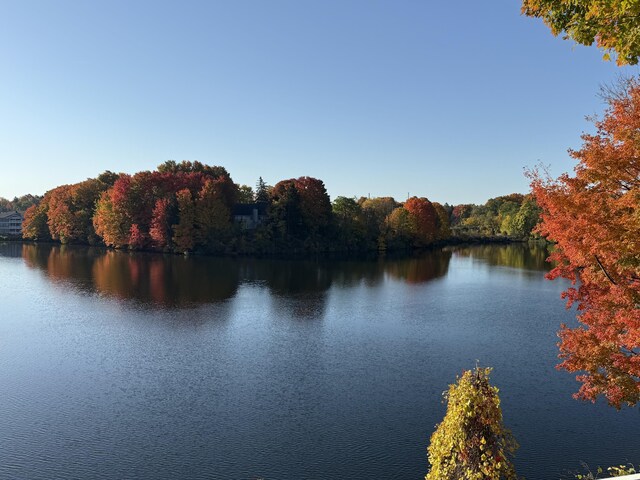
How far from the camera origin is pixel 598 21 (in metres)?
7.79

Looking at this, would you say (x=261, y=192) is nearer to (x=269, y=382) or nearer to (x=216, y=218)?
(x=216, y=218)

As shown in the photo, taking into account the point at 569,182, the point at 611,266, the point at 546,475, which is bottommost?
the point at 546,475

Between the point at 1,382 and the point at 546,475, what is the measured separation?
23.0 m

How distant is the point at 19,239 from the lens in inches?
4806

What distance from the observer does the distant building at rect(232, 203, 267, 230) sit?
310ft

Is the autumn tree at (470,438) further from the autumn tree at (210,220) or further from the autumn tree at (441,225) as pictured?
the autumn tree at (441,225)

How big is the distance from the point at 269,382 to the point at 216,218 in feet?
208

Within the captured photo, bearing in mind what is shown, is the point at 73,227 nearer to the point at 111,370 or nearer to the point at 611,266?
the point at 111,370

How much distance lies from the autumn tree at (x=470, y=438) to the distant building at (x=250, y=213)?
86519 millimetres

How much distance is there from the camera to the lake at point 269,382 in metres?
15.3

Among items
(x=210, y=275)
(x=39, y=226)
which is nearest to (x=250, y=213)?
(x=210, y=275)

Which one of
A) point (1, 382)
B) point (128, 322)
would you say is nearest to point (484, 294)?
point (128, 322)

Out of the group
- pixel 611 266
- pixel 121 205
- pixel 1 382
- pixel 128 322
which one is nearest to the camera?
pixel 611 266

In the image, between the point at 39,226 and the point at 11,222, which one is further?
the point at 11,222
